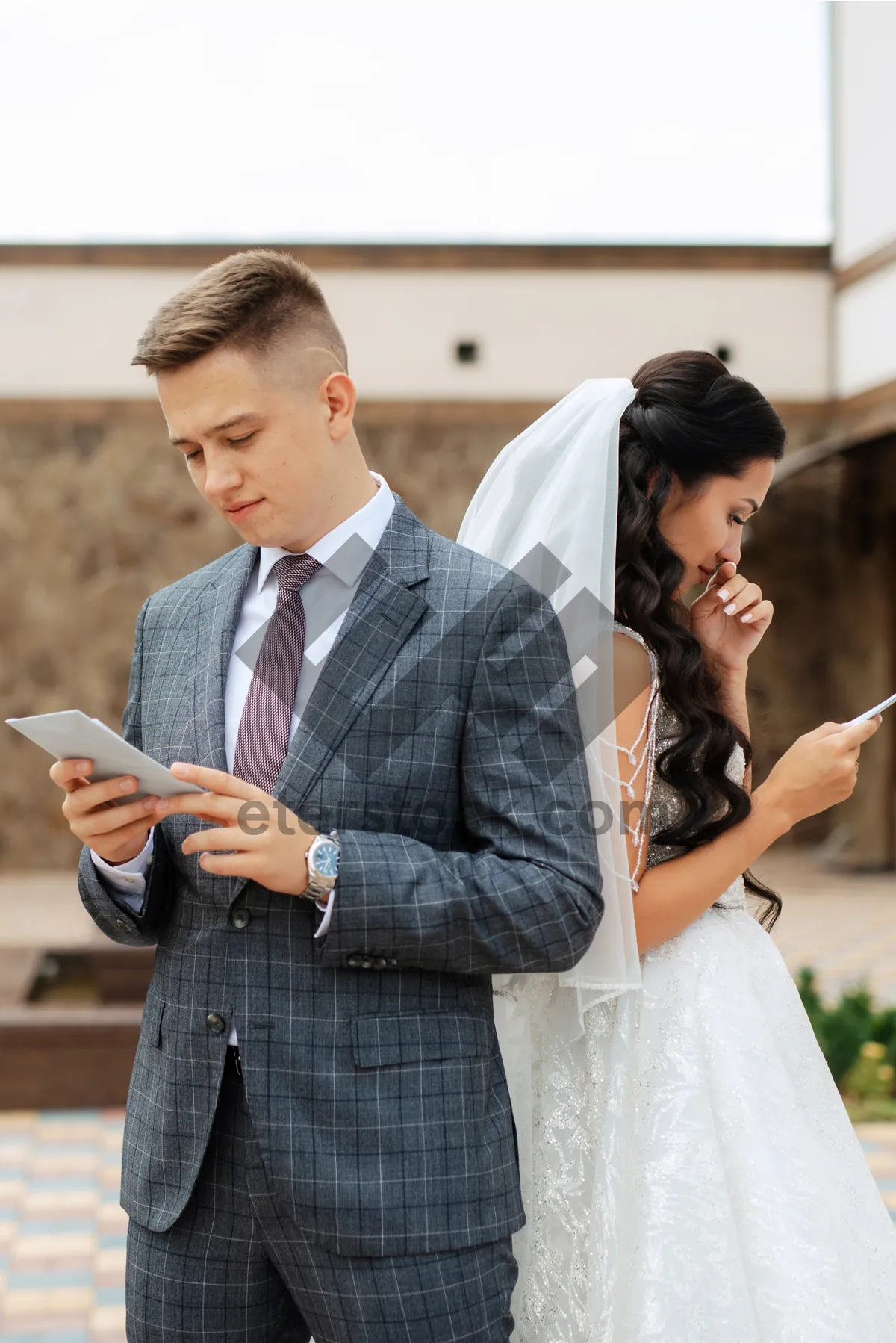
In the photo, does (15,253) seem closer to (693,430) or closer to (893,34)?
(893,34)

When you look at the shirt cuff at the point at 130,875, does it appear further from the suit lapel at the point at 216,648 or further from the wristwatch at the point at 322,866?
the wristwatch at the point at 322,866

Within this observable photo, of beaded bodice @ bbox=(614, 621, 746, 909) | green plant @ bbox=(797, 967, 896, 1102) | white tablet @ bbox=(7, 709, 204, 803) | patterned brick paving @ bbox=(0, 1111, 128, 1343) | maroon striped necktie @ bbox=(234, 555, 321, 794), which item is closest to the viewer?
white tablet @ bbox=(7, 709, 204, 803)

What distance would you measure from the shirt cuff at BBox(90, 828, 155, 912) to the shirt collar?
40cm

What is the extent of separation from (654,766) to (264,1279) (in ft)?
2.77

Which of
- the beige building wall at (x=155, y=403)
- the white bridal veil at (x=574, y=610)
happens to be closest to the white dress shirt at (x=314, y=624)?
the white bridal veil at (x=574, y=610)

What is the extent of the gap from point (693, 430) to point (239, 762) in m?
0.83

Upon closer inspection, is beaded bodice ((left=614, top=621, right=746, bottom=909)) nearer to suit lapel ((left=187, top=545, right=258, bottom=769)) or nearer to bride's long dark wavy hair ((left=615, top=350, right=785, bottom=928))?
bride's long dark wavy hair ((left=615, top=350, right=785, bottom=928))

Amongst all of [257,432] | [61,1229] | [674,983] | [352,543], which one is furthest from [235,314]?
[61,1229]

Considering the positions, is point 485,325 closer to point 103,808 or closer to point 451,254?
point 451,254

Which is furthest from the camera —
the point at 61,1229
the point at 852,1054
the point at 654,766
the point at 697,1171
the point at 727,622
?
the point at 852,1054

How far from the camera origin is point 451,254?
10.8 m

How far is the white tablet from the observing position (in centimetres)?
135

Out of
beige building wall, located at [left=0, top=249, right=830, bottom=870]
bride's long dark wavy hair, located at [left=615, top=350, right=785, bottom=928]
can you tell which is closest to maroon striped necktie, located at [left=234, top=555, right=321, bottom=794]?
bride's long dark wavy hair, located at [left=615, top=350, right=785, bottom=928]

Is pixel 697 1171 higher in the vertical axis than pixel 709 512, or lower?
lower
